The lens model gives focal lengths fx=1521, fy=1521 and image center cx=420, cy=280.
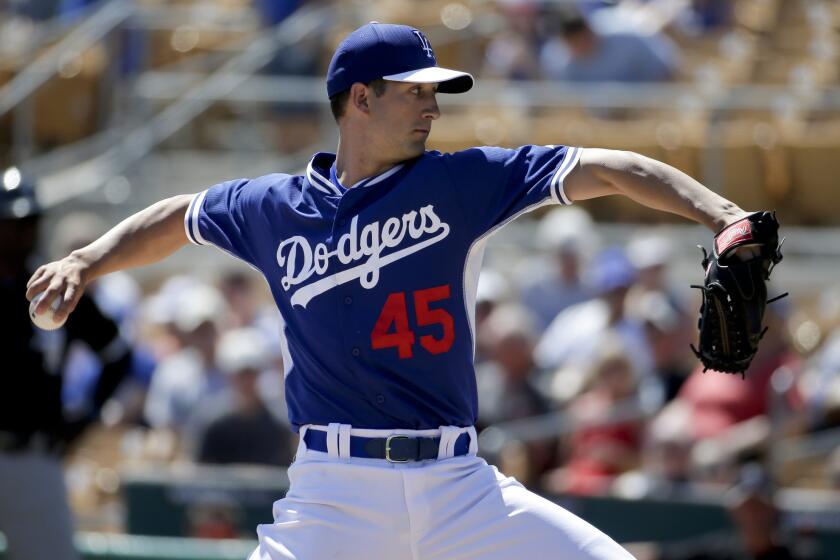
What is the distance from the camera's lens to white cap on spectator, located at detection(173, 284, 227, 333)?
29.9 ft

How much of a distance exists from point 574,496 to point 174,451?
2620mm

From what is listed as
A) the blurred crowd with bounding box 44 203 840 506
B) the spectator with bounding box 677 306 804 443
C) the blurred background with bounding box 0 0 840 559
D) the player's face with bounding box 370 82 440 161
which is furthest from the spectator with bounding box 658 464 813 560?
the player's face with bounding box 370 82 440 161

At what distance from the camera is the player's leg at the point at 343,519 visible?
149 inches

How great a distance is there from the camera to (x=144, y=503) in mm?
8156

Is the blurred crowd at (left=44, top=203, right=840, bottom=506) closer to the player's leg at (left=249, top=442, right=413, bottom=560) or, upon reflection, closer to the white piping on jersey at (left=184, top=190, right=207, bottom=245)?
the white piping on jersey at (left=184, top=190, right=207, bottom=245)

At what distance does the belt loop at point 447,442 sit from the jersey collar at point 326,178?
0.68 meters

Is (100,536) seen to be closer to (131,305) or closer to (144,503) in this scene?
(144,503)

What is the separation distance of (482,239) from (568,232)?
4969 millimetres

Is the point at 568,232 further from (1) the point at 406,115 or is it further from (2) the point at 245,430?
(1) the point at 406,115

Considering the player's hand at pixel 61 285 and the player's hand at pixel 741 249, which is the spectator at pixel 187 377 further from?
the player's hand at pixel 741 249

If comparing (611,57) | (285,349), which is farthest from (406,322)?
(611,57)

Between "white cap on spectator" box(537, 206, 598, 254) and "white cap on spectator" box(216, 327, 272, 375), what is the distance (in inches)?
71.1

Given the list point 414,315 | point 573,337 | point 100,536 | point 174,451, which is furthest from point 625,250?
point 414,315

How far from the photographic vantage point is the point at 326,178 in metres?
4.16
